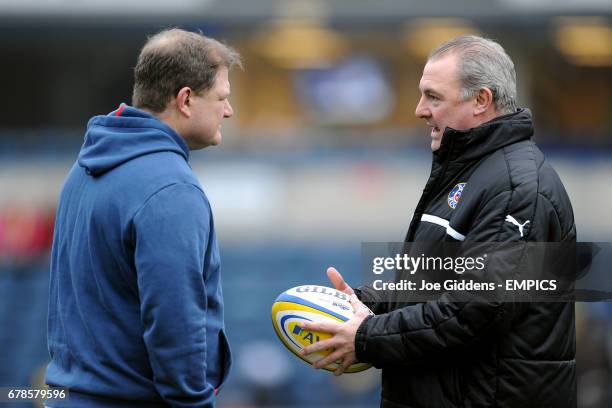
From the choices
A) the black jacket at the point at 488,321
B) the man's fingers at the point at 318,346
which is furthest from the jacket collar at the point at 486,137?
the man's fingers at the point at 318,346

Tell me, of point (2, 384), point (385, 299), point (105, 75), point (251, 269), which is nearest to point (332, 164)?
point (251, 269)

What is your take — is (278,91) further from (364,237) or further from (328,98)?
(364,237)

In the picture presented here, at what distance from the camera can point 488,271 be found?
2.76 metres

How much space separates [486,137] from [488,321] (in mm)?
579

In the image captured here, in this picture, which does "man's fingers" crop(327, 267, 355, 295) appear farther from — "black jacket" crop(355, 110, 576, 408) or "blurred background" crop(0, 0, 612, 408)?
"blurred background" crop(0, 0, 612, 408)

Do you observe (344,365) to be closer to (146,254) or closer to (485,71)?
(146,254)

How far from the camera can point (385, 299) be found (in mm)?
3262

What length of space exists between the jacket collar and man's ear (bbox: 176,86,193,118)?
2.63 feet

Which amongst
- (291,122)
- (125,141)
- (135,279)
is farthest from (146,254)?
(291,122)

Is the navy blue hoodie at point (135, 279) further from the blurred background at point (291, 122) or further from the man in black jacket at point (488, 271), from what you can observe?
the blurred background at point (291, 122)

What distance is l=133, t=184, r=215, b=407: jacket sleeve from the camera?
2.62 metres

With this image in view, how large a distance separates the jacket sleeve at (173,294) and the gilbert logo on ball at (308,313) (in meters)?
0.60

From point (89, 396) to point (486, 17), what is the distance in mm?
8796

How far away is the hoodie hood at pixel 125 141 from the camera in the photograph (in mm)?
2811
